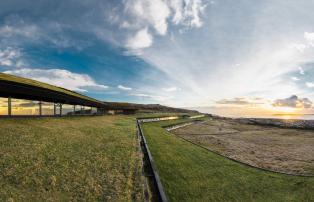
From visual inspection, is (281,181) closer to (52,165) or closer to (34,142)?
(52,165)

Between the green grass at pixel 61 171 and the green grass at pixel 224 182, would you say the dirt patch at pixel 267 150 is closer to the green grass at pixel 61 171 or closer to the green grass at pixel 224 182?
the green grass at pixel 224 182

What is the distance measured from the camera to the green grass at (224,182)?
7094 millimetres

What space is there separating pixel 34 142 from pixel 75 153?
214 cm

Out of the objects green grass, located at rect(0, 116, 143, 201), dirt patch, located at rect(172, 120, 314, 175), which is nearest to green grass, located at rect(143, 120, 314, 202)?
green grass, located at rect(0, 116, 143, 201)

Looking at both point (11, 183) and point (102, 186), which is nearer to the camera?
point (11, 183)

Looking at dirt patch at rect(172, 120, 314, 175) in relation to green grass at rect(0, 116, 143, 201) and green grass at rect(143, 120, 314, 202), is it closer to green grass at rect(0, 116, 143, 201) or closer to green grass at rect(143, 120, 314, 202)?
green grass at rect(143, 120, 314, 202)

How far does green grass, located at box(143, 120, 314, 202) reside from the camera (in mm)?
7094

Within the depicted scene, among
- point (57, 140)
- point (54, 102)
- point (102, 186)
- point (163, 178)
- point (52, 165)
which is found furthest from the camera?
point (54, 102)

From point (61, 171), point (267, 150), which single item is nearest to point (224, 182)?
point (61, 171)

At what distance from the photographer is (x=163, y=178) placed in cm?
817

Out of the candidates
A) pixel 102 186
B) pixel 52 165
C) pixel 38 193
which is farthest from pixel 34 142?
pixel 102 186

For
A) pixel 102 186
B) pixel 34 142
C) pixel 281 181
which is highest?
pixel 34 142

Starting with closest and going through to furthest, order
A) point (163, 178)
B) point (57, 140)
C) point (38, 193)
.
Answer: point (38, 193), point (163, 178), point (57, 140)

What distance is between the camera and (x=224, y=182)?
328 inches
